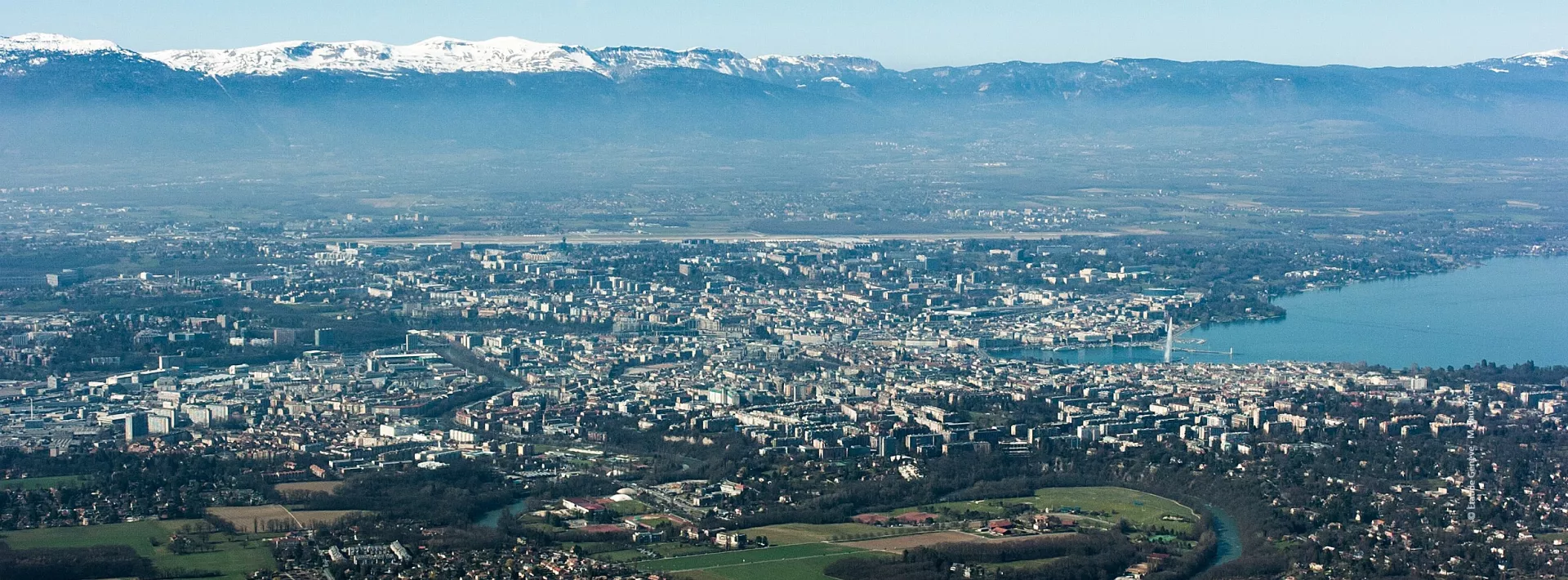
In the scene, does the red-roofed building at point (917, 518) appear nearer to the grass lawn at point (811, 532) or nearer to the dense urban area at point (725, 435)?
the dense urban area at point (725, 435)

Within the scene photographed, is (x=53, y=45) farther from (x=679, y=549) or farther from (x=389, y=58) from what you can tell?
(x=679, y=549)

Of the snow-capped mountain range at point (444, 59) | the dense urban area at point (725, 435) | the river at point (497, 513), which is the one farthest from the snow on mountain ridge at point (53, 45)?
the river at point (497, 513)

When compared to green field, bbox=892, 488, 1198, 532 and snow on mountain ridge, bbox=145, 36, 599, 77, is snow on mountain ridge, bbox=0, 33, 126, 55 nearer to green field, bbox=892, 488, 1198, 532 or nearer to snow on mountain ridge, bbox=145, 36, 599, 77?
snow on mountain ridge, bbox=145, 36, 599, 77

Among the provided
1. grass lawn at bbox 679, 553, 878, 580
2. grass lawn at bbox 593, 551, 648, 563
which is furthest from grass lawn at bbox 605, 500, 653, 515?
grass lawn at bbox 679, 553, 878, 580

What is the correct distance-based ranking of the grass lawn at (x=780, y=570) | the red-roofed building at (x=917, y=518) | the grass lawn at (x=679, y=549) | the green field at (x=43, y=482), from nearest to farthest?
the grass lawn at (x=780, y=570), the grass lawn at (x=679, y=549), the red-roofed building at (x=917, y=518), the green field at (x=43, y=482)

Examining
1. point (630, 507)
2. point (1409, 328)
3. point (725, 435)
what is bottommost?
point (1409, 328)

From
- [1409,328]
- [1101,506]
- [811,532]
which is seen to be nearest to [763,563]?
[811,532]
